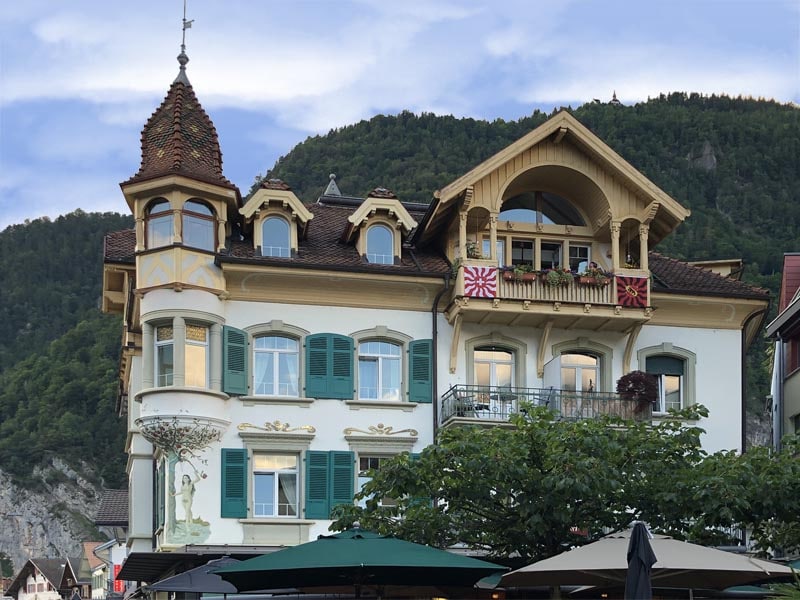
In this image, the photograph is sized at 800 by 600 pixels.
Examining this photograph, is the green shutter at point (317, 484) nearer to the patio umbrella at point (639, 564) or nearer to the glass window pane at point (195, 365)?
the glass window pane at point (195, 365)

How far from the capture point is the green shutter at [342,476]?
100 ft

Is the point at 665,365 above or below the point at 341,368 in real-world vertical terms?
above

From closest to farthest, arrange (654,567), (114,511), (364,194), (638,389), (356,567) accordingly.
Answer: (654,567), (356,567), (638,389), (114,511), (364,194)

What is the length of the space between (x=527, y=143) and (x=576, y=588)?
41.3ft

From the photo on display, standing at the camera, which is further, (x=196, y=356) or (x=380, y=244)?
(x=380, y=244)

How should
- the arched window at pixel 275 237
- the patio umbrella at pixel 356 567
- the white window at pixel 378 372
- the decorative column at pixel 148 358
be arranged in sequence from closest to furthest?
1. the patio umbrella at pixel 356 567
2. the decorative column at pixel 148 358
3. the arched window at pixel 275 237
4. the white window at pixel 378 372

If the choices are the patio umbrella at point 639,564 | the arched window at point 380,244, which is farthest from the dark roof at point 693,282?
the patio umbrella at point 639,564

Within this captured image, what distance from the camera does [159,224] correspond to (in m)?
30.5

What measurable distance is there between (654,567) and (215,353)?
50.7ft

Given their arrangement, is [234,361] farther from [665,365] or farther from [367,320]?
[665,365]

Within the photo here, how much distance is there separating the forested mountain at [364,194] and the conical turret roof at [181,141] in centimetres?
3330

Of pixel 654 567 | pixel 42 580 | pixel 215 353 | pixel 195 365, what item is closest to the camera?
pixel 654 567

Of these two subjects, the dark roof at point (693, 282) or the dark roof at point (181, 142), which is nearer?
the dark roof at point (181, 142)

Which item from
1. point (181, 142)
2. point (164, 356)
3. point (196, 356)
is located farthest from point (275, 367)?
point (181, 142)
